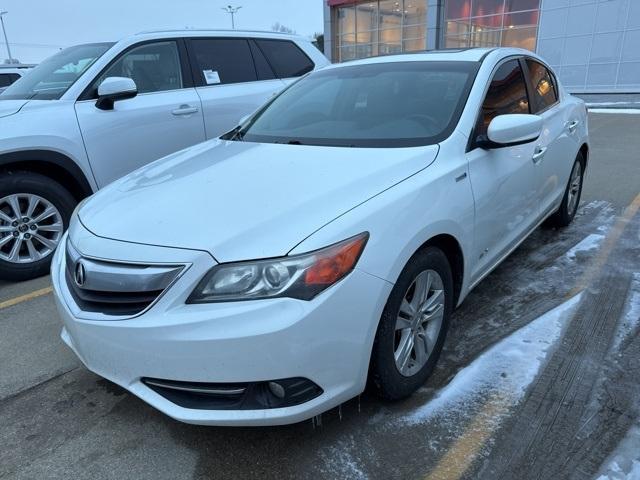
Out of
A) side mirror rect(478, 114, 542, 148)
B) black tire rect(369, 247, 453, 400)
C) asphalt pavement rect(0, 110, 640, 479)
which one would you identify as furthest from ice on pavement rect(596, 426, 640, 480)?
side mirror rect(478, 114, 542, 148)

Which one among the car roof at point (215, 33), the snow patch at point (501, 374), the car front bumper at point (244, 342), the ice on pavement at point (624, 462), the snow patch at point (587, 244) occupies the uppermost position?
the car roof at point (215, 33)

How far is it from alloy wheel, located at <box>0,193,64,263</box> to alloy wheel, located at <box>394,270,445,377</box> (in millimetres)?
3171

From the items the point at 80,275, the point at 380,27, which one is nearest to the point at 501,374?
the point at 80,275

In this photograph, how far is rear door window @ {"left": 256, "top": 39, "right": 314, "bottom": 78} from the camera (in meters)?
5.83

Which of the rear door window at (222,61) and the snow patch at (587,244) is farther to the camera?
the rear door window at (222,61)

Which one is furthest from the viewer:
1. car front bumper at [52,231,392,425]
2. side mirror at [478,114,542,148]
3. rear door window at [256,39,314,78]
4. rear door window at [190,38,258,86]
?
rear door window at [256,39,314,78]

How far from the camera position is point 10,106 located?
4.11 metres

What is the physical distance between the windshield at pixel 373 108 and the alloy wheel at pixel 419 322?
2.56 feet

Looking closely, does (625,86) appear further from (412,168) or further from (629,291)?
(412,168)

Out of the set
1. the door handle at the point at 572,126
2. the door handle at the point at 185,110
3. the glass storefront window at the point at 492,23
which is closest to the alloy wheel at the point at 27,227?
the door handle at the point at 185,110

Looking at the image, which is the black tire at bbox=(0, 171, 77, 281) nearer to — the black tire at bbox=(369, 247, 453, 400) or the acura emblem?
the acura emblem

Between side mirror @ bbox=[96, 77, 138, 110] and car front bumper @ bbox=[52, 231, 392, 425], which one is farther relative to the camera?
side mirror @ bbox=[96, 77, 138, 110]

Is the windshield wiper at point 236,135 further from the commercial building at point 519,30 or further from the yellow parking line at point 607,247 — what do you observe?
the commercial building at point 519,30

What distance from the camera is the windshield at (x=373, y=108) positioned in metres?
2.94
